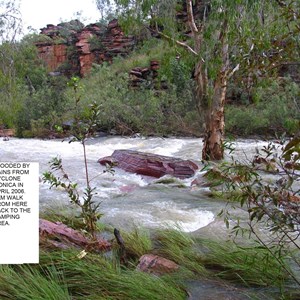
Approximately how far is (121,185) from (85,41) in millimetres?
23491

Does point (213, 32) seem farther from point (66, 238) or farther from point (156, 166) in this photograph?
point (66, 238)

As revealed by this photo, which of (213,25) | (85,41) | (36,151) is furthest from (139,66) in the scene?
(213,25)

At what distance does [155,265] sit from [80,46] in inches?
1067

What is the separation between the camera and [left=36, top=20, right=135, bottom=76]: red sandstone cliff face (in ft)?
87.6

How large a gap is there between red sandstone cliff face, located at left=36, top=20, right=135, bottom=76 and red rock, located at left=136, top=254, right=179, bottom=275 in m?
24.0

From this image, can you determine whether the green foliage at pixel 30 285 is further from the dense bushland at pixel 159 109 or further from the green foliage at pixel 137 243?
the dense bushland at pixel 159 109

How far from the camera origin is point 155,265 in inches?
107

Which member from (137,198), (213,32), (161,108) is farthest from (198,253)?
(161,108)

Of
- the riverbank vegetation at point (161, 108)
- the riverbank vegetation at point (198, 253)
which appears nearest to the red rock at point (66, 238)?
the riverbank vegetation at point (198, 253)

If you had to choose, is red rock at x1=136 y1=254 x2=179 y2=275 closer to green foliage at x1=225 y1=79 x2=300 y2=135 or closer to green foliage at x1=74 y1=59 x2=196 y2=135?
green foliage at x1=225 y1=79 x2=300 y2=135

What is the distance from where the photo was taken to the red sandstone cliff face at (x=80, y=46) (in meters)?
26.7

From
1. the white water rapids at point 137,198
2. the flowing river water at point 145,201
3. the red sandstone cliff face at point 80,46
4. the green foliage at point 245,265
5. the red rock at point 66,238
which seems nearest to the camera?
the green foliage at point 245,265

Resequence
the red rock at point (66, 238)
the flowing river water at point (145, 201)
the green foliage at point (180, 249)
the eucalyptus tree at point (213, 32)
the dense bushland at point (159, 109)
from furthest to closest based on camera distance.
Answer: the dense bushland at point (159, 109) < the eucalyptus tree at point (213, 32) < the flowing river water at point (145, 201) < the red rock at point (66, 238) < the green foliage at point (180, 249)

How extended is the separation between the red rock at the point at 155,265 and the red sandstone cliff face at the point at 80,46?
24006mm
